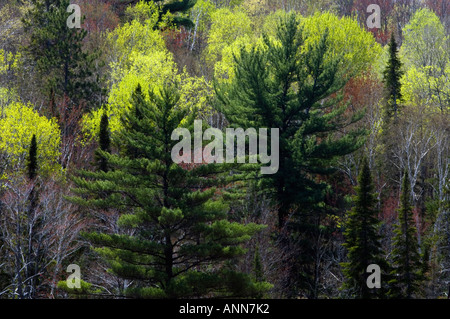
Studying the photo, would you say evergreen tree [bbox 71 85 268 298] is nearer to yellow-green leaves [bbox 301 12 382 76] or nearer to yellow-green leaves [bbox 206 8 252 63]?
yellow-green leaves [bbox 301 12 382 76]

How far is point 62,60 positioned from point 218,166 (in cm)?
1966

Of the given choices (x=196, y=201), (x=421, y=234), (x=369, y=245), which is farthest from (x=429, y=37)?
(x=196, y=201)

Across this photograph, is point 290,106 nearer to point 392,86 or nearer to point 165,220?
point 392,86

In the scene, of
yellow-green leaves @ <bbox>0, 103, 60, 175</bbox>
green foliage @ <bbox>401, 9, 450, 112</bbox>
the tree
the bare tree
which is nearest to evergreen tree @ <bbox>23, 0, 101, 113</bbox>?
yellow-green leaves @ <bbox>0, 103, 60, 175</bbox>

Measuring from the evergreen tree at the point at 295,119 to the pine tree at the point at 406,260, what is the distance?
556cm

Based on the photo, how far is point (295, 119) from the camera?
93.9 ft

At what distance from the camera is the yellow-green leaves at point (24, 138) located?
98.5ft

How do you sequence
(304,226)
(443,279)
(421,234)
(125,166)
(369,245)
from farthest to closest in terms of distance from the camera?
(421,234) → (304,226) → (443,279) → (369,245) → (125,166)

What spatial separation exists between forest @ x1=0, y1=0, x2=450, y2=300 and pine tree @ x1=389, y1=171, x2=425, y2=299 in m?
0.08

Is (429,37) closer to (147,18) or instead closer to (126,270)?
(147,18)

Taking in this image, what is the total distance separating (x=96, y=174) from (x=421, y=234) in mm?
20173

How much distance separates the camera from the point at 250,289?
18.2m

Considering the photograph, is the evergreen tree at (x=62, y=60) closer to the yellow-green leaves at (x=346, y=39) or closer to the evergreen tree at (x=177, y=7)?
the evergreen tree at (x=177, y=7)

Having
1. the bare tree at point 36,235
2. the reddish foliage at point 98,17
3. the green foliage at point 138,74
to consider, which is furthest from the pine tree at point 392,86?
the reddish foliage at point 98,17
